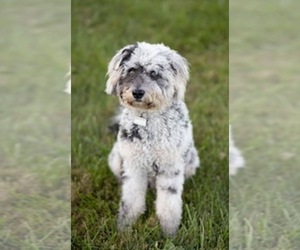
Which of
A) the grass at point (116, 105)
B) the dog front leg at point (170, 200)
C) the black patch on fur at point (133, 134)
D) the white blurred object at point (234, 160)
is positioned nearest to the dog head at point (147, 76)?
the black patch on fur at point (133, 134)

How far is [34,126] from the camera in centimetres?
504

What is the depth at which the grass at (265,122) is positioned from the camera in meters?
3.96

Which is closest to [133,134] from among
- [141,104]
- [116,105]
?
[141,104]

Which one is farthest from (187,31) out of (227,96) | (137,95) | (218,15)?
(137,95)

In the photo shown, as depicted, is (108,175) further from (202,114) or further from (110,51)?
(110,51)

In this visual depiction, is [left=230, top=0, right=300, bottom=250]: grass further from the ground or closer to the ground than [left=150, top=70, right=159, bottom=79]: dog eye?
closer to the ground

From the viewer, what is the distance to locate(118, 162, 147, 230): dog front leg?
13.1ft

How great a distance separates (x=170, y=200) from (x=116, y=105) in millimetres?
1680

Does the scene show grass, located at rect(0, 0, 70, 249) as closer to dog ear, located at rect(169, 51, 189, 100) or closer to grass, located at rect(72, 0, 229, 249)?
grass, located at rect(72, 0, 229, 249)

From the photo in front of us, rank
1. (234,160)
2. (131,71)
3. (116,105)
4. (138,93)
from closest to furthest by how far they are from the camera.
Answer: (138,93)
(131,71)
(234,160)
(116,105)

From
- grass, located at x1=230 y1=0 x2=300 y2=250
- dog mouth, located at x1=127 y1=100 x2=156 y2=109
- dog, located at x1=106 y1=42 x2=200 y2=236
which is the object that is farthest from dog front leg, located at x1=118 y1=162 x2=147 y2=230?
grass, located at x1=230 y1=0 x2=300 y2=250

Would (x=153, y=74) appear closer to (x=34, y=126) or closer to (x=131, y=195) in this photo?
(x=131, y=195)

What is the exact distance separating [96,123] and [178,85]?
5.09ft

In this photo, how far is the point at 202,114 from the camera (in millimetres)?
5367
